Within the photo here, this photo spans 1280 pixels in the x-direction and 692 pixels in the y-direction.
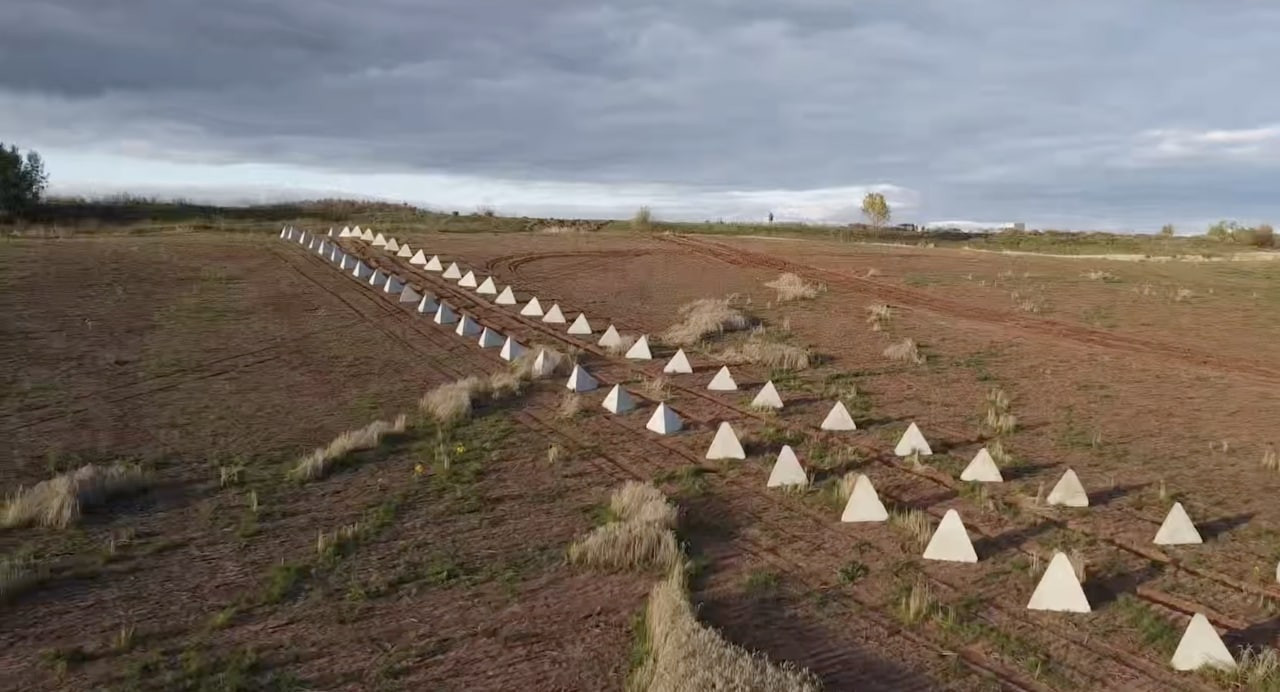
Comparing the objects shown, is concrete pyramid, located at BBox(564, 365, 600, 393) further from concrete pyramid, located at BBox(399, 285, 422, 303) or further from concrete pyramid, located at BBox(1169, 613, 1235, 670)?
concrete pyramid, located at BBox(1169, 613, 1235, 670)

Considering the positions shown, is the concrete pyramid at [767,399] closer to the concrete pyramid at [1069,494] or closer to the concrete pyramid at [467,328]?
the concrete pyramid at [1069,494]

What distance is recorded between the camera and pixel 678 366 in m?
19.1

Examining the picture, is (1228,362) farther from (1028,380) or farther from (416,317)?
(416,317)

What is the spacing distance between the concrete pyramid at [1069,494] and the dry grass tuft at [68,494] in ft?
37.1

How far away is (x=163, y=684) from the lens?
282 inches

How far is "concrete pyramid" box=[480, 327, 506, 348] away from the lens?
21438 mm

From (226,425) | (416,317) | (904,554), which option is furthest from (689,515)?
(416,317)

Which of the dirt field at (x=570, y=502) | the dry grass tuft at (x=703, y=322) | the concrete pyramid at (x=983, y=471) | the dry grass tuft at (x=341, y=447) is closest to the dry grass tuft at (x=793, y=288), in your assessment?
the dirt field at (x=570, y=502)

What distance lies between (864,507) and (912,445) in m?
2.96

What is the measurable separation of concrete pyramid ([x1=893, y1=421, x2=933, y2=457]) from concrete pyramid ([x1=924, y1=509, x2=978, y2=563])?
3599 millimetres

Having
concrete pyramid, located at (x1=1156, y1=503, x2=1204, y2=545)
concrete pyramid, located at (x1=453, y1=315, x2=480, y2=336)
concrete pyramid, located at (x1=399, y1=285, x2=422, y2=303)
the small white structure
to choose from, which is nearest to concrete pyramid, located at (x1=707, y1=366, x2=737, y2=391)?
the small white structure

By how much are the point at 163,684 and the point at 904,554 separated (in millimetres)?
6913

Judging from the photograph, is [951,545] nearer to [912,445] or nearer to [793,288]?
[912,445]

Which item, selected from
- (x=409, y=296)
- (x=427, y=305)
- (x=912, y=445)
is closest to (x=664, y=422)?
(x=912, y=445)
